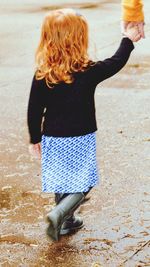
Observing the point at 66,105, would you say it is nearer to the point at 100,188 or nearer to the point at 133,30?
the point at 133,30

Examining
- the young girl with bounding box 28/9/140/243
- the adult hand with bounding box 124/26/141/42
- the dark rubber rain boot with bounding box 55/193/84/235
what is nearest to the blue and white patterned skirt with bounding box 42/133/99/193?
the young girl with bounding box 28/9/140/243

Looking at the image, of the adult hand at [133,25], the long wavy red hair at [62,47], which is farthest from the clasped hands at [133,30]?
the long wavy red hair at [62,47]

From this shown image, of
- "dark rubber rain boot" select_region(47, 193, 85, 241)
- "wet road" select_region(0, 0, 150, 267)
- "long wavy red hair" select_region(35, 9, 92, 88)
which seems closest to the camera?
"long wavy red hair" select_region(35, 9, 92, 88)

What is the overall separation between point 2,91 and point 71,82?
4205mm

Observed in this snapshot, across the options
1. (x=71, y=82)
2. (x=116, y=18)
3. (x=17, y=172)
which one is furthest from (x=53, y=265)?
(x=116, y=18)

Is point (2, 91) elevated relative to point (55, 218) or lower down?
lower down

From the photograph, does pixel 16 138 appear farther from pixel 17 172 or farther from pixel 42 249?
pixel 42 249

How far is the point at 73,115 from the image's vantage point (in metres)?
3.66

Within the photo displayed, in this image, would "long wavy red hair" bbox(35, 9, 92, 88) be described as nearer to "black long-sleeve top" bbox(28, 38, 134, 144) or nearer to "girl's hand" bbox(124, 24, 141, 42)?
"black long-sleeve top" bbox(28, 38, 134, 144)

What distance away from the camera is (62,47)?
11.7 ft

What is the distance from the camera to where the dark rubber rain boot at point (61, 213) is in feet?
12.0

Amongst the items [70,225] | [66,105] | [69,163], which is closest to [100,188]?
[70,225]

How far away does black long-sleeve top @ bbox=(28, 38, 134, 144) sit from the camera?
3.61 meters

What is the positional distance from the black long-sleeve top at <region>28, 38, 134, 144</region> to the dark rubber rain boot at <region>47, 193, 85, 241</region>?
403 millimetres
